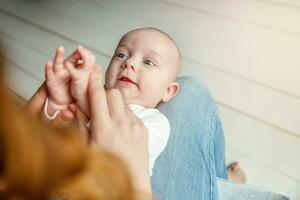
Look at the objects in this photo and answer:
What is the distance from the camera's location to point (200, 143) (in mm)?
916

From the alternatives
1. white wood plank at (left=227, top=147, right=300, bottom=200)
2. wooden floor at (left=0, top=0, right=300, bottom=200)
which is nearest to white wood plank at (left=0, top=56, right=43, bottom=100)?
wooden floor at (left=0, top=0, right=300, bottom=200)

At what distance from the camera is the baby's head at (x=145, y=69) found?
93 centimetres

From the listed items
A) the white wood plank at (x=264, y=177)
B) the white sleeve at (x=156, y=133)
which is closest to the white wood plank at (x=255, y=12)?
the white wood plank at (x=264, y=177)

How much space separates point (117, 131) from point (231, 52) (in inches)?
41.6

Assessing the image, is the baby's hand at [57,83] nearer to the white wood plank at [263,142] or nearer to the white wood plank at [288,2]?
the white wood plank at [263,142]

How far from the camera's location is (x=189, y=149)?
884 mm

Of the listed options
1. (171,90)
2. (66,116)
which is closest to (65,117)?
(66,116)

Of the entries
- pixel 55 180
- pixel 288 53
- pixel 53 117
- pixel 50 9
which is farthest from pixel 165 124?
pixel 50 9

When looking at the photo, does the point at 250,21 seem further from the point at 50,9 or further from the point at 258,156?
the point at 50,9

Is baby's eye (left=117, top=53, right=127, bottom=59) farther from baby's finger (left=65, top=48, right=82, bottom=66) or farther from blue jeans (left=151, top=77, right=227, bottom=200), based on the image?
baby's finger (left=65, top=48, right=82, bottom=66)

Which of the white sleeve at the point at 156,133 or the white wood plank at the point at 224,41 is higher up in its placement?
the white wood plank at the point at 224,41

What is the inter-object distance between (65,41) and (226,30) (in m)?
Answer: 0.67

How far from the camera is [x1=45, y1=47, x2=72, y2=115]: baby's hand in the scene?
0.67 metres

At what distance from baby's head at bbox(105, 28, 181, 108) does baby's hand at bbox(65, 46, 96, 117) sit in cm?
25
